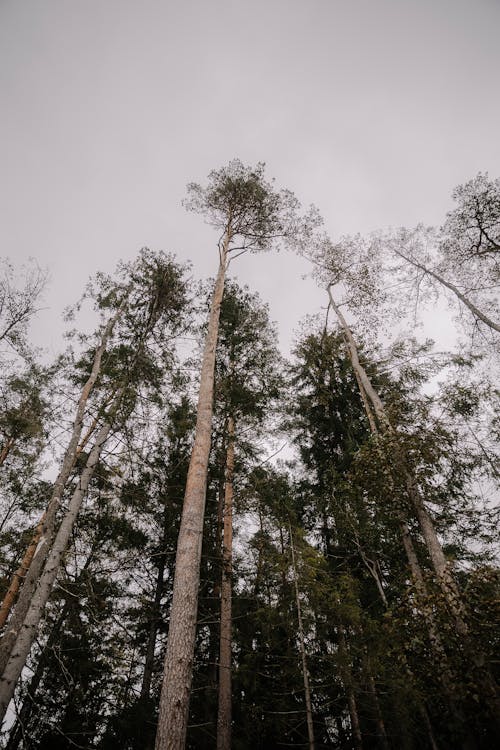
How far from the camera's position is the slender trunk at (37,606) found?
16.3ft

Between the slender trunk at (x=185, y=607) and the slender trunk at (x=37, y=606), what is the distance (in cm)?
280

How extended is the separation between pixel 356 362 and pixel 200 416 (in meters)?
6.32

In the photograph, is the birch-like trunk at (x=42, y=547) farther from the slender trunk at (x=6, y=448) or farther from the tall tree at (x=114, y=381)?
the slender trunk at (x=6, y=448)

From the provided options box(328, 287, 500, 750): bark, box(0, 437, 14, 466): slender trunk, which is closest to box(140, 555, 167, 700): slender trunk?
box(0, 437, 14, 466): slender trunk

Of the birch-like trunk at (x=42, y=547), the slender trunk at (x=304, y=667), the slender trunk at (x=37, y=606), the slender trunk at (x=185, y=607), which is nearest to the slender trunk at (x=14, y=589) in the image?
the birch-like trunk at (x=42, y=547)

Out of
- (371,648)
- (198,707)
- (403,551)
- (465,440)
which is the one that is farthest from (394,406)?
(198,707)

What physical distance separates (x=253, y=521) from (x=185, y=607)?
7.87 m

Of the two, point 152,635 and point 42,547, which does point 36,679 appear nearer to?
point 152,635

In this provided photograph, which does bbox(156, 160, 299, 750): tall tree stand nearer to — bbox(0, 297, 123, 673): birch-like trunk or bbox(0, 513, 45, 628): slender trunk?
bbox(0, 297, 123, 673): birch-like trunk

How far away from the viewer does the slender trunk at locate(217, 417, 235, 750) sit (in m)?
7.18

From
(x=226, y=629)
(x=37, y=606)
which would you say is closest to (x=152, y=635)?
(x=226, y=629)

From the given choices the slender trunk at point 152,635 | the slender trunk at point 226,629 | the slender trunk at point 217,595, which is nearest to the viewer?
the slender trunk at point 226,629

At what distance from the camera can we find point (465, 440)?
29.5 ft

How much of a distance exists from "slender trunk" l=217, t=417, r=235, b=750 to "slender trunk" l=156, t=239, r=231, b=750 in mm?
2197
